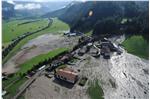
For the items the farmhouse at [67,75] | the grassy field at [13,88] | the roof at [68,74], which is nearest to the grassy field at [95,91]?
the farmhouse at [67,75]

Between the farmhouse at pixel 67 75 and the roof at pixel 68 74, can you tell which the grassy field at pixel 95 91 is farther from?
the roof at pixel 68 74

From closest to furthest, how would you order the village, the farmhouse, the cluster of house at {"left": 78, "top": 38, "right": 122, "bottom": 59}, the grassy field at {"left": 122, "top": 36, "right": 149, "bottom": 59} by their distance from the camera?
the village < the farmhouse < the cluster of house at {"left": 78, "top": 38, "right": 122, "bottom": 59} < the grassy field at {"left": 122, "top": 36, "right": 149, "bottom": 59}

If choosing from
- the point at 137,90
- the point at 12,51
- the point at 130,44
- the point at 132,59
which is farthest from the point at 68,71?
the point at 12,51

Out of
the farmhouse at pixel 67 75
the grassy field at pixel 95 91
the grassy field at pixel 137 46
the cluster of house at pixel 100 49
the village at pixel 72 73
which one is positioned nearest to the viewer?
the grassy field at pixel 95 91

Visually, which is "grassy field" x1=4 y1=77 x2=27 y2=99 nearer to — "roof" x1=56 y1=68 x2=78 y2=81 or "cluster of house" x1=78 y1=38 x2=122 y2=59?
"roof" x1=56 y1=68 x2=78 y2=81

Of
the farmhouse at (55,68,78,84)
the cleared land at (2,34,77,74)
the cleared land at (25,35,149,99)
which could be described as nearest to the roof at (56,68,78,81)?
the farmhouse at (55,68,78,84)

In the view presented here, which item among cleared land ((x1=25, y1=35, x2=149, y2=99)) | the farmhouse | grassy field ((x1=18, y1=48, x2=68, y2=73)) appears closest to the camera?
cleared land ((x1=25, y1=35, x2=149, y2=99))

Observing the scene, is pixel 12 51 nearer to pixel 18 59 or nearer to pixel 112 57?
pixel 18 59

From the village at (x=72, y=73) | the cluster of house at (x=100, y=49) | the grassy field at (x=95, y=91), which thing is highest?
the cluster of house at (x=100, y=49)
